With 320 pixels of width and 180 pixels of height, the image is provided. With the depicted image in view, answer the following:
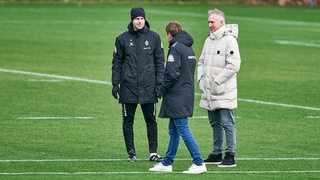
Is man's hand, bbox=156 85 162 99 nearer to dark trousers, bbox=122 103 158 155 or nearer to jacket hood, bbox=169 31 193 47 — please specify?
dark trousers, bbox=122 103 158 155

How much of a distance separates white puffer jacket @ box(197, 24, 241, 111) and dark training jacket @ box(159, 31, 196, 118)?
0.76 meters

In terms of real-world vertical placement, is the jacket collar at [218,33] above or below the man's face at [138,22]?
below

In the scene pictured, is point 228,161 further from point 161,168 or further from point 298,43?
point 298,43

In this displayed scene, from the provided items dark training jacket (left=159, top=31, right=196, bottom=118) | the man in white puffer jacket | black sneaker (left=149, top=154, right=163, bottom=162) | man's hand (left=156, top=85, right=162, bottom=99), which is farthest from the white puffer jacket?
black sneaker (left=149, top=154, right=163, bottom=162)

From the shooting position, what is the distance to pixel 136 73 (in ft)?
54.8

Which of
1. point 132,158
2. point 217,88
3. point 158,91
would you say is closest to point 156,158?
point 132,158

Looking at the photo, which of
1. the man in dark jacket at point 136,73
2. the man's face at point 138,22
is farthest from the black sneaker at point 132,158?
the man's face at point 138,22

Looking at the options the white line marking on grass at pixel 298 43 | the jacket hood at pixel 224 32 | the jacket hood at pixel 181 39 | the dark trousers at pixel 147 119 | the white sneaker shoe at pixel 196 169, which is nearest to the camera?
the white sneaker shoe at pixel 196 169

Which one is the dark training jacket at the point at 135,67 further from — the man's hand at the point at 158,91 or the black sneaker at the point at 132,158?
the black sneaker at the point at 132,158

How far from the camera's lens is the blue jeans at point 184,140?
1532 centimetres

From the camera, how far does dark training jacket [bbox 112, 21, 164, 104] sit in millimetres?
16672

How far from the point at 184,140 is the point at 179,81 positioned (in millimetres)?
787

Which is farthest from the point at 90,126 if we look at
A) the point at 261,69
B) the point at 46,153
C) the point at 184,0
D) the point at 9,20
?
the point at 184,0

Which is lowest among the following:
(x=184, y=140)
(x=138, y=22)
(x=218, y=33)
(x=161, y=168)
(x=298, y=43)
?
(x=298, y=43)
